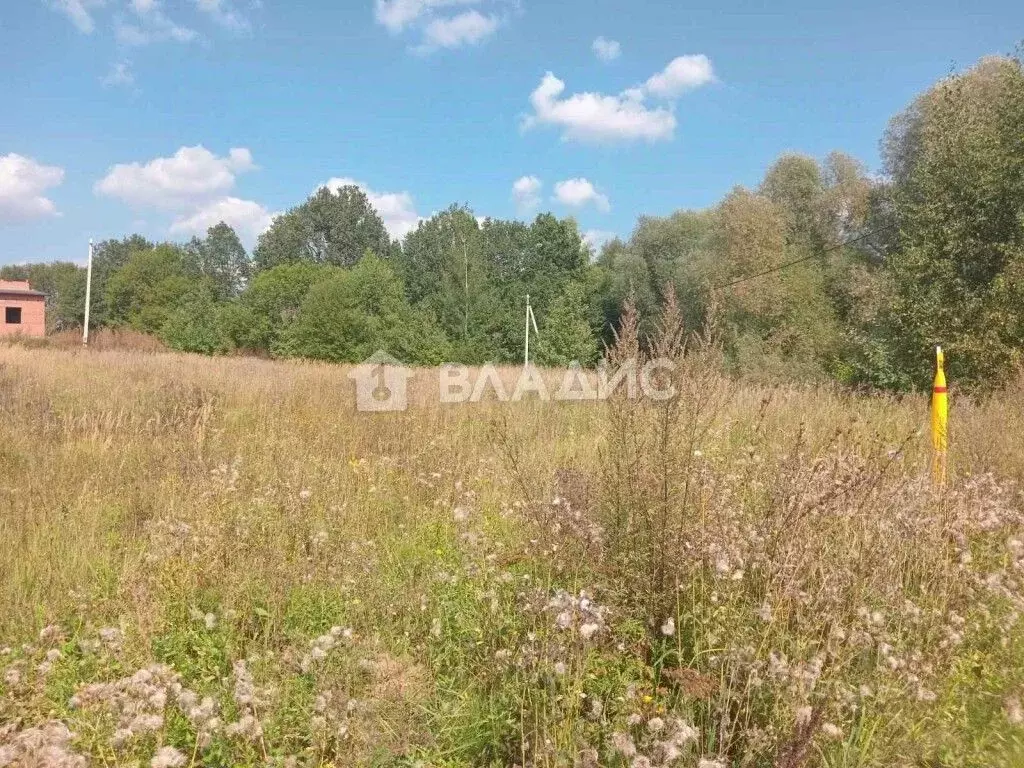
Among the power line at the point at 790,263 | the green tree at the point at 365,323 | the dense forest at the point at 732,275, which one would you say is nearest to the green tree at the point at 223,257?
the dense forest at the point at 732,275

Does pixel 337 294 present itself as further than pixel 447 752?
Yes

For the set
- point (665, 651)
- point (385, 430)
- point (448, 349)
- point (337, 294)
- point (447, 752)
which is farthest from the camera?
point (337, 294)

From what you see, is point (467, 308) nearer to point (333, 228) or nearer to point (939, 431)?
point (939, 431)

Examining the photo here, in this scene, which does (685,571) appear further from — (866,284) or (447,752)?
(866,284)

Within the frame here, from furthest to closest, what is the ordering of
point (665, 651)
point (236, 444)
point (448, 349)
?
point (448, 349), point (236, 444), point (665, 651)

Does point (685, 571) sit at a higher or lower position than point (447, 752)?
higher

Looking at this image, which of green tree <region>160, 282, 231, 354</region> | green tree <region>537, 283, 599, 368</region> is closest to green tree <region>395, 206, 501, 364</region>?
green tree <region>537, 283, 599, 368</region>

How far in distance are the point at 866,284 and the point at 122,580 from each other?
23.2 meters

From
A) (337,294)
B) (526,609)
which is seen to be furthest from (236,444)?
(337,294)

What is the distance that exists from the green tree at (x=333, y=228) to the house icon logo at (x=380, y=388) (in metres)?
49.9

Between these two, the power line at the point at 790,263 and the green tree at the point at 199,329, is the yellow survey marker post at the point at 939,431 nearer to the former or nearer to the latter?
the power line at the point at 790,263

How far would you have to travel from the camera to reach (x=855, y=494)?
2.99m

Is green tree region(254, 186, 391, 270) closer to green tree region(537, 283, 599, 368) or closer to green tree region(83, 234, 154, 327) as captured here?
green tree region(83, 234, 154, 327)

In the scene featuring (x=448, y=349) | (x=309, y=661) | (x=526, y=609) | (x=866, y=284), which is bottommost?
(x=309, y=661)
